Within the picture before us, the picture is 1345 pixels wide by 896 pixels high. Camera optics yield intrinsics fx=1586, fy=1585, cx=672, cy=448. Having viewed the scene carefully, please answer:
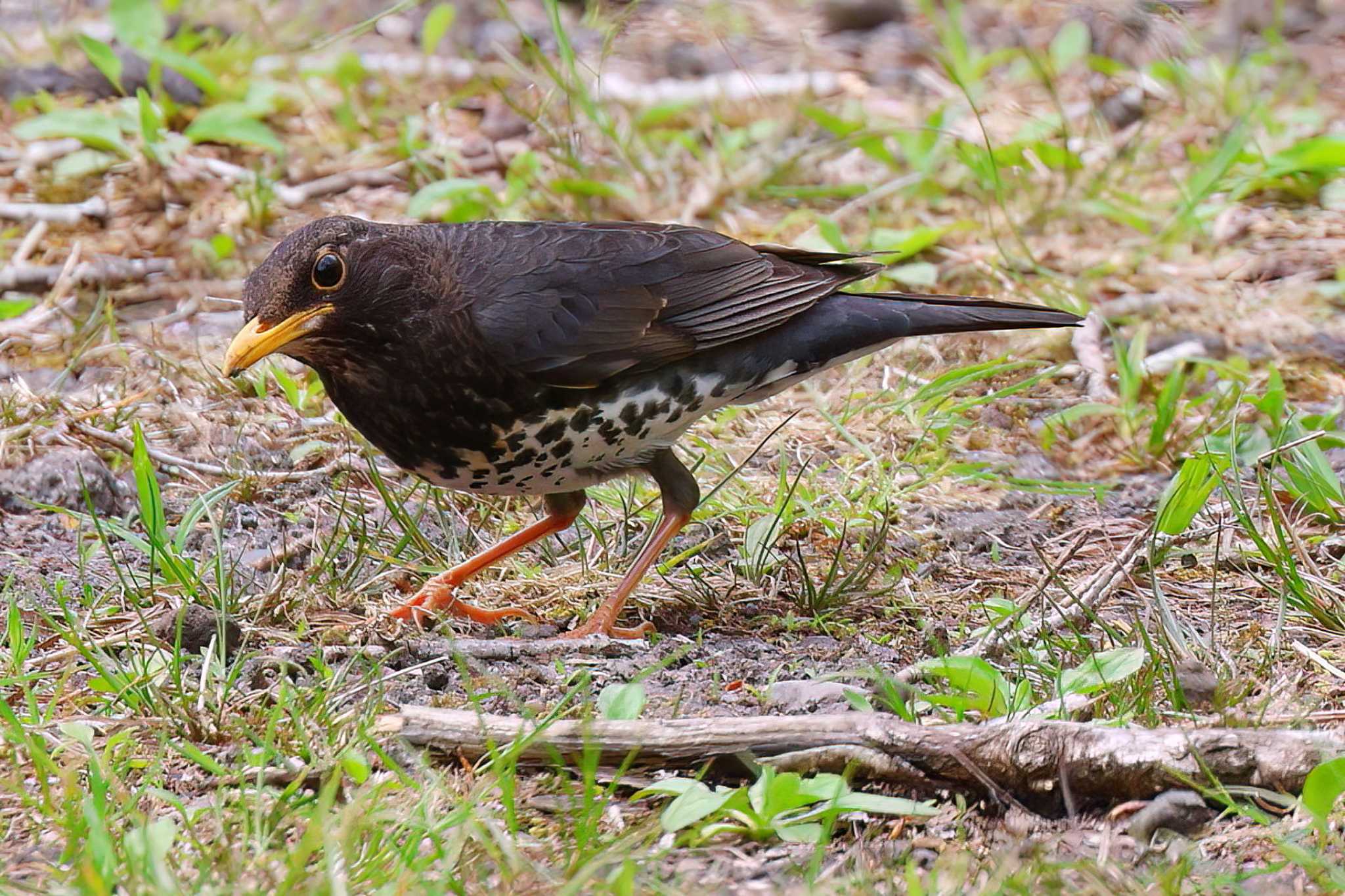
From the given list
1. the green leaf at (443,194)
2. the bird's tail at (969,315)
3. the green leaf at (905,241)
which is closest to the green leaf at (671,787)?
the bird's tail at (969,315)

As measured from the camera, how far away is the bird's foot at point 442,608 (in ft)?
14.1

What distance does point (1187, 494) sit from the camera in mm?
4324

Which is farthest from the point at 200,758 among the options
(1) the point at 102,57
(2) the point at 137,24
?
(2) the point at 137,24

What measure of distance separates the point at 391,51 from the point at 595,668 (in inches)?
212

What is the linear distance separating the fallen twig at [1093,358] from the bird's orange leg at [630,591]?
1975 millimetres

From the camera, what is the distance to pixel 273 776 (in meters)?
3.26

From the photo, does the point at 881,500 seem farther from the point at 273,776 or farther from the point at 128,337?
the point at 128,337

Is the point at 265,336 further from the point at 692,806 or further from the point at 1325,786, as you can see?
the point at 1325,786

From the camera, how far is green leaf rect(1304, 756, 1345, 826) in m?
3.01

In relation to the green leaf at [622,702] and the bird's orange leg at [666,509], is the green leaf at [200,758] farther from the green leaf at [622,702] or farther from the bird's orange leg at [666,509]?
the bird's orange leg at [666,509]

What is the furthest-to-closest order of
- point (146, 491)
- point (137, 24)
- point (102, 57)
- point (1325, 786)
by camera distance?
point (137, 24), point (102, 57), point (146, 491), point (1325, 786)

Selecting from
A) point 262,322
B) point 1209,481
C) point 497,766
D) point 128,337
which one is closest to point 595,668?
point 497,766

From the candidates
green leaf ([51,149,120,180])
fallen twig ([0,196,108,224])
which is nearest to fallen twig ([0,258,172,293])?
fallen twig ([0,196,108,224])

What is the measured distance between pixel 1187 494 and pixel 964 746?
4.69 ft
